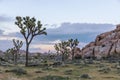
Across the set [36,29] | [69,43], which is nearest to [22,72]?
[36,29]

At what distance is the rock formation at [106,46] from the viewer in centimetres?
8782

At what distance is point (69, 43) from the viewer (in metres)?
90.1

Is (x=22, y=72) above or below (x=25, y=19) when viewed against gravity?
below

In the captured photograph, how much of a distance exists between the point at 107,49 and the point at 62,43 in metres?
14.6

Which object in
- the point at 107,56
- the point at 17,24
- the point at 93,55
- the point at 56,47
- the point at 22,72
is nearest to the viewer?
the point at 22,72

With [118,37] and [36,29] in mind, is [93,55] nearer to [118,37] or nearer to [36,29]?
[118,37]

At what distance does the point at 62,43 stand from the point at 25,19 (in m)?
47.5

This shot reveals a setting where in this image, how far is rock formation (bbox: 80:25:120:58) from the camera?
87825mm

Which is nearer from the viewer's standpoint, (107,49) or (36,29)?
(36,29)

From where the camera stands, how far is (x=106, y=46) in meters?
91.9

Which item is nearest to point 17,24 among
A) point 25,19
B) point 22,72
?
point 25,19

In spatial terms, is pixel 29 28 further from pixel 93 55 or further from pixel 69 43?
pixel 93 55

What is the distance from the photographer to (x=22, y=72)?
2981cm

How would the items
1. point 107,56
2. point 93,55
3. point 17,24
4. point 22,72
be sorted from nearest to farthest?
point 22,72, point 17,24, point 107,56, point 93,55
